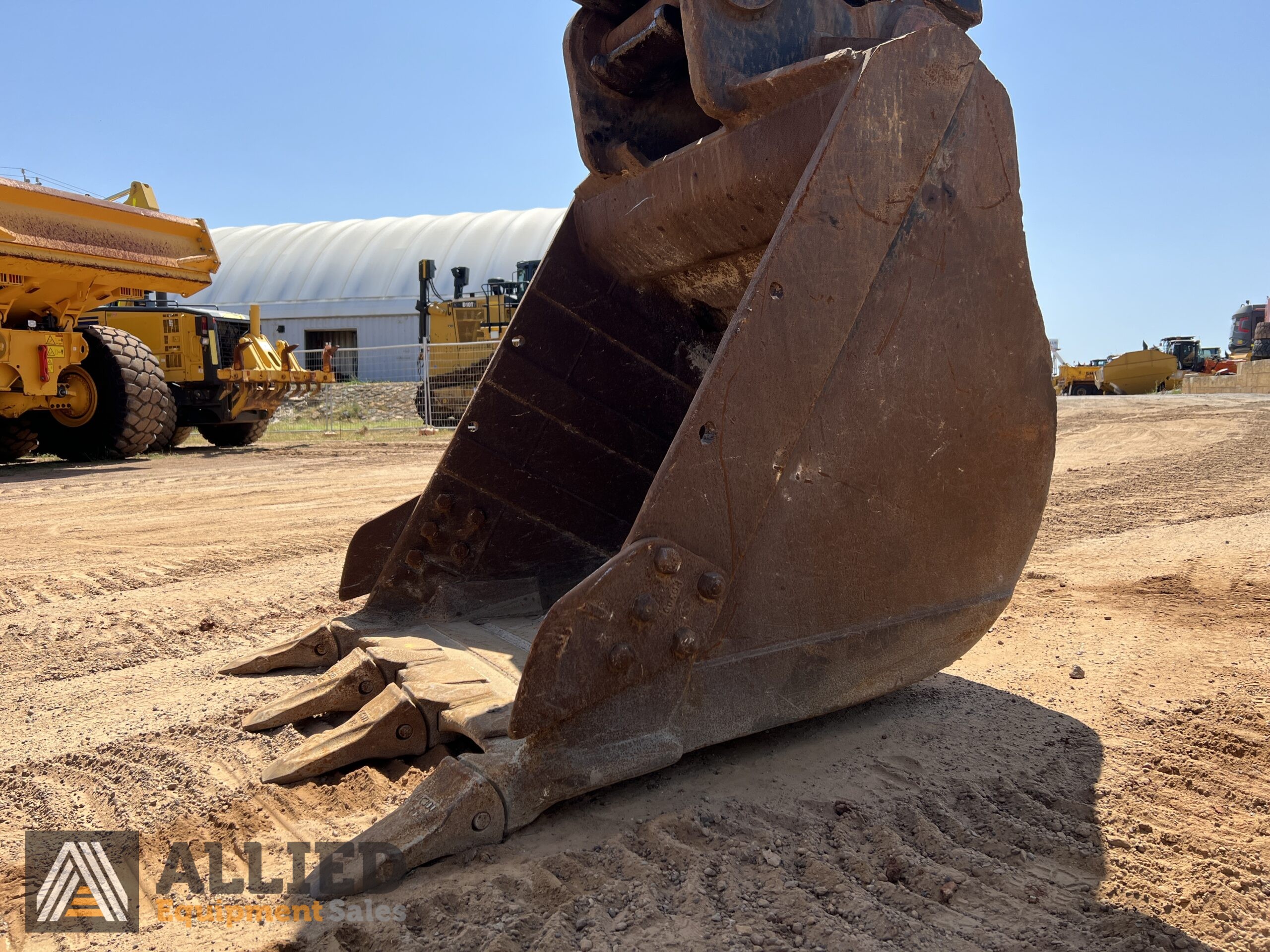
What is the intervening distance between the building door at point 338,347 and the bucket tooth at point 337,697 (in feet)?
83.5

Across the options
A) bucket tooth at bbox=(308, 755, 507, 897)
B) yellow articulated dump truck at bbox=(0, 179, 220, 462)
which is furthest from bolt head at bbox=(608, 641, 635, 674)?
yellow articulated dump truck at bbox=(0, 179, 220, 462)

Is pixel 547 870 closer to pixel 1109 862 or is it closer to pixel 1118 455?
pixel 1109 862

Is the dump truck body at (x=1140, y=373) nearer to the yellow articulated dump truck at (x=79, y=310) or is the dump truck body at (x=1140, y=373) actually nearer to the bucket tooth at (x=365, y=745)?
the yellow articulated dump truck at (x=79, y=310)

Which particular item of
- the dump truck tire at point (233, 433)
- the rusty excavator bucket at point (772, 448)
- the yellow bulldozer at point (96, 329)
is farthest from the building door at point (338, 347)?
the rusty excavator bucket at point (772, 448)

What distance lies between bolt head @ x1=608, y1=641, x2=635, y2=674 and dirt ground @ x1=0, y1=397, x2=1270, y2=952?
36cm

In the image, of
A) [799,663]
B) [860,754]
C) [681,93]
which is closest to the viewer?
[799,663]

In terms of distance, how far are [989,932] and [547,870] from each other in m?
0.80

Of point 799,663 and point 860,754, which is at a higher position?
point 799,663

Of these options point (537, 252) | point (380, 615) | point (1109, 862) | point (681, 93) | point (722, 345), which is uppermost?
point (537, 252)

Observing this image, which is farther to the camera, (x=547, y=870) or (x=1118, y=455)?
(x=1118, y=455)

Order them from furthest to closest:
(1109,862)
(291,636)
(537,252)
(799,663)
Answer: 1. (537,252)
2. (291,636)
3. (799,663)
4. (1109,862)

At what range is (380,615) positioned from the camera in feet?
9.87

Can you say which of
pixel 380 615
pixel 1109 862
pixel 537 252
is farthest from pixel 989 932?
pixel 537 252

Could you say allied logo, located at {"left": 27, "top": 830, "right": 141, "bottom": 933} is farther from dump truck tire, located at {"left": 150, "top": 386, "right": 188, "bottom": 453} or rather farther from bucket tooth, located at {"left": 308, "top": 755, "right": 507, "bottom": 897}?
dump truck tire, located at {"left": 150, "top": 386, "right": 188, "bottom": 453}
